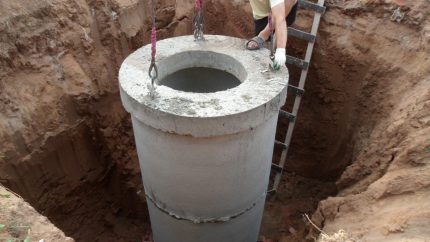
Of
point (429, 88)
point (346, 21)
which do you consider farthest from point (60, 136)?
point (429, 88)

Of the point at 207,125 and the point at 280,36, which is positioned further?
the point at 280,36

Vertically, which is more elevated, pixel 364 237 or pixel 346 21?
pixel 346 21

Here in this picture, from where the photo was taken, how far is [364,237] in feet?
9.95

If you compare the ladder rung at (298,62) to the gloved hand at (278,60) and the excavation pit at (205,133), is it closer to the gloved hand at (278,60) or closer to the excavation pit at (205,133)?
the excavation pit at (205,133)

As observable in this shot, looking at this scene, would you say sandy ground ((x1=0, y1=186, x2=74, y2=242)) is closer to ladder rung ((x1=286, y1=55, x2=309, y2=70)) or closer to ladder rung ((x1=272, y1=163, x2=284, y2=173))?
ladder rung ((x1=286, y1=55, x2=309, y2=70))

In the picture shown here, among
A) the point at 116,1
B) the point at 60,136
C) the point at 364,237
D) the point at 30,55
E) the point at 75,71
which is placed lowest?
the point at 60,136

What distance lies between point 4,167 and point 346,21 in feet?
13.9

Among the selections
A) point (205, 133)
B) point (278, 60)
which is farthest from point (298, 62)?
point (205, 133)

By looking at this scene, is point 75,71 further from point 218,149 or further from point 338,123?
point 338,123

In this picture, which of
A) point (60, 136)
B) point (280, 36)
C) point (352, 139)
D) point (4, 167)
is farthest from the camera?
point (352, 139)

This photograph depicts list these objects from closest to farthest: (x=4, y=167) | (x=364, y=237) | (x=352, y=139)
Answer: (x=364, y=237) → (x=4, y=167) → (x=352, y=139)

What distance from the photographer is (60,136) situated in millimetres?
4508

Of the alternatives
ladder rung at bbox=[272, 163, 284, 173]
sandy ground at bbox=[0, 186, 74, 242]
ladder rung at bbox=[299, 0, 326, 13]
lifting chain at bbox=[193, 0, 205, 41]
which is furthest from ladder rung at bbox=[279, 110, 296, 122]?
sandy ground at bbox=[0, 186, 74, 242]

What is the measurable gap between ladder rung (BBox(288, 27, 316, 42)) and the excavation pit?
97cm
